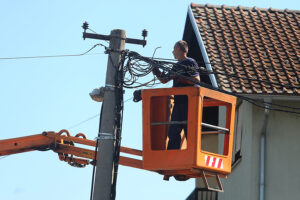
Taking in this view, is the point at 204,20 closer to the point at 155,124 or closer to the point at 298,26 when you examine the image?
the point at 298,26

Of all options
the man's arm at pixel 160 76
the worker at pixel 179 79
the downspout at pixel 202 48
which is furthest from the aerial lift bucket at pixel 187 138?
the downspout at pixel 202 48

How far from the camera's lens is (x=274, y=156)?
1598 centimetres

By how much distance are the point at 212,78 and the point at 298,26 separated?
4.17 metres

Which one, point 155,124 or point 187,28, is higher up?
point 187,28

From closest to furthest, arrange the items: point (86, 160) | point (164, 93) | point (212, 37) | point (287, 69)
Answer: point (164, 93) → point (86, 160) → point (287, 69) → point (212, 37)

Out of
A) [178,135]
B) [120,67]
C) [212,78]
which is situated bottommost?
[178,135]

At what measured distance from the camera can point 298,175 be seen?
15.9 meters

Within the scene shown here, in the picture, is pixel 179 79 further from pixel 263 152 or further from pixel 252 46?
pixel 252 46

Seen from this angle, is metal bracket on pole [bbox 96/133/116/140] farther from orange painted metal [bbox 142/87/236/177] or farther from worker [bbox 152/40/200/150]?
worker [bbox 152/40/200/150]

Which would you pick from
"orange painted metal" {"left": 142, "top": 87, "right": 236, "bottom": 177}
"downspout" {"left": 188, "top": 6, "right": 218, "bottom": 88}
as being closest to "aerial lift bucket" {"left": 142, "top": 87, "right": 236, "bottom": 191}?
"orange painted metal" {"left": 142, "top": 87, "right": 236, "bottom": 177}

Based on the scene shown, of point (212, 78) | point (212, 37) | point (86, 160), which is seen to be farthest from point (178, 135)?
point (212, 37)

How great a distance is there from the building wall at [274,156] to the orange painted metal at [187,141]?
4.11 m

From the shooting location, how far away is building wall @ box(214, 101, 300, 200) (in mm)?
15789

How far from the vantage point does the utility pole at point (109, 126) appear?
Answer: 11.0 metres
